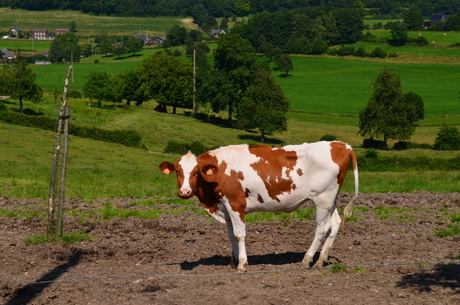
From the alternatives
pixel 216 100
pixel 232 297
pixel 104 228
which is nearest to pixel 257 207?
pixel 232 297

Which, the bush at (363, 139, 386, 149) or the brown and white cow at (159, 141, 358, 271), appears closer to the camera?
the brown and white cow at (159, 141, 358, 271)

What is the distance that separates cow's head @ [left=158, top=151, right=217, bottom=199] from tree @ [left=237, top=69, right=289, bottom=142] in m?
68.4

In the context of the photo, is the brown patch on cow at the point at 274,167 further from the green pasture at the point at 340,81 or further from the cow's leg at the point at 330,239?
the green pasture at the point at 340,81

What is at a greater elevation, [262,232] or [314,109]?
[262,232]

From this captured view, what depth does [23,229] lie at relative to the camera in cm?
1758

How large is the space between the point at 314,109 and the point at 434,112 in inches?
959

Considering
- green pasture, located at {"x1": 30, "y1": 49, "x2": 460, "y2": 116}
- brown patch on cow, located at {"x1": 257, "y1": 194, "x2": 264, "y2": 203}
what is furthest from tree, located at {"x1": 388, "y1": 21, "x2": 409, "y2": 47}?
brown patch on cow, located at {"x1": 257, "y1": 194, "x2": 264, "y2": 203}

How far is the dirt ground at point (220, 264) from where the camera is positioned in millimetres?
11625

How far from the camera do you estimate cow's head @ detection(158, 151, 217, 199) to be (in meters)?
13.0

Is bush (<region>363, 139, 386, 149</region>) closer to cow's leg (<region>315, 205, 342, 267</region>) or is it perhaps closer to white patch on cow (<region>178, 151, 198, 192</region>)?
cow's leg (<region>315, 205, 342, 267</region>)

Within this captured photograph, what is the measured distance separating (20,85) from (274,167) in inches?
2627

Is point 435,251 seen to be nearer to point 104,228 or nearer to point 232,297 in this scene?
point 232,297

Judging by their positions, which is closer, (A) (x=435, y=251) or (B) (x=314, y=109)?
(A) (x=435, y=251)

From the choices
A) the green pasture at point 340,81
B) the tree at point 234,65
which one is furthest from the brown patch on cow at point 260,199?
the green pasture at point 340,81
